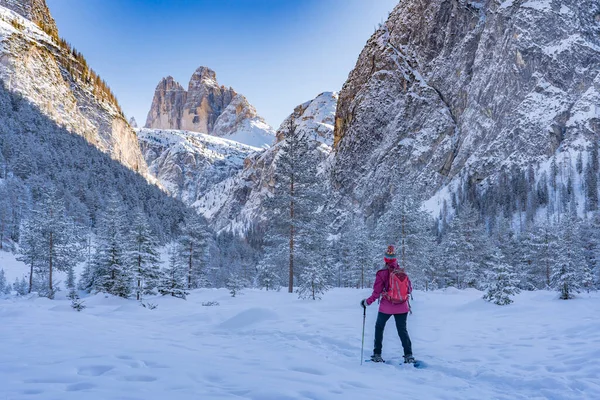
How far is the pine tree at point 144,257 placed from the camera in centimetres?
1975

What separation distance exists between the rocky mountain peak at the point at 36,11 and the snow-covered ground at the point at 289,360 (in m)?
151

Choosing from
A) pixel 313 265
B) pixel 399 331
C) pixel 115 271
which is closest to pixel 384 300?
pixel 399 331

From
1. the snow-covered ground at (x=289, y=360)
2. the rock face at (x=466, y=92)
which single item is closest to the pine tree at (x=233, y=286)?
the snow-covered ground at (x=289, y=360)

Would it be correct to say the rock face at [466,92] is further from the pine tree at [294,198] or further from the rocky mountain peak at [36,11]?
the rocky mountain peak at [36,11]

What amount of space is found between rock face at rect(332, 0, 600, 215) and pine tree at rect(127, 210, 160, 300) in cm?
11145

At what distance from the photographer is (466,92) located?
401ft

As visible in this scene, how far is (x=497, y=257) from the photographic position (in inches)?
584

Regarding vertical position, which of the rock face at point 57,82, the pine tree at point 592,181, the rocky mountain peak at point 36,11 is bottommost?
the pine tree at point 592,181

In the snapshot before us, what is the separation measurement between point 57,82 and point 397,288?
Answer: 127m

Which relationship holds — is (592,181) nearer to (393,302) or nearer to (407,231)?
(407,231)

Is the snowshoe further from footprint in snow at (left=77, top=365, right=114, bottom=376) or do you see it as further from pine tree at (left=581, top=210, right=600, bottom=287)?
pine tree at (left=581, top=210, right=600, bottom=287)

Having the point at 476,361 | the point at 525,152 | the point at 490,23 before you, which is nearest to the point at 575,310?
the point at 476,361

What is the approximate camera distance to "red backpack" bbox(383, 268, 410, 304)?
5949 mm

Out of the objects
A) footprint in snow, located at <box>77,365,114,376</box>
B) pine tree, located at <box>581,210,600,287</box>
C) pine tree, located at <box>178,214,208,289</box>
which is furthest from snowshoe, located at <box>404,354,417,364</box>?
pine tree, located at <box>581,210,600,287</box>
